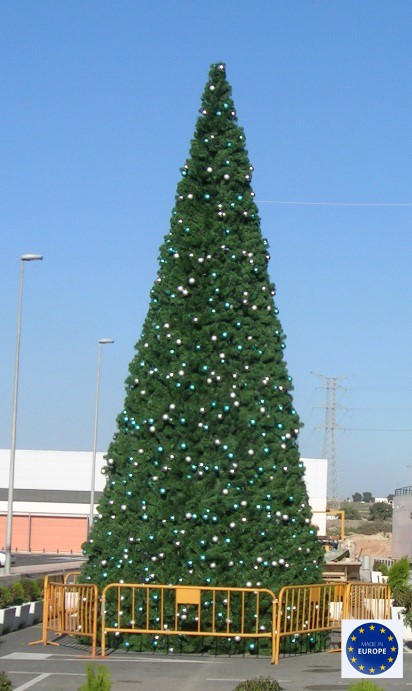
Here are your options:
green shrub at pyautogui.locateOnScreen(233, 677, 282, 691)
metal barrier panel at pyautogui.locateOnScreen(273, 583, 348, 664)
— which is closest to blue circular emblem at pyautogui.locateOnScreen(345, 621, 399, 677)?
green shrub at pyautogui.locateOnScreen(233, 677, 282, 691)

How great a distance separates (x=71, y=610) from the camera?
1758 centimetres

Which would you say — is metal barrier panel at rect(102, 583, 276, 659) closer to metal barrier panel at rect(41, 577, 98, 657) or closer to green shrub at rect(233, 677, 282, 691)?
metal barrier panel at rect(41, 577, 98, 657)

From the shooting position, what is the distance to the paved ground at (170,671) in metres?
13.8

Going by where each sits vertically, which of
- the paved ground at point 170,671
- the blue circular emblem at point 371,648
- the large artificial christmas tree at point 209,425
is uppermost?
the large artificial christmas tree at point 209,425

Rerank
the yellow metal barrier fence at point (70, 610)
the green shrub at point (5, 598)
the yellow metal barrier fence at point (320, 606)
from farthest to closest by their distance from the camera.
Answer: the green shrub at point (5, 598)
the yellow metal barrier fence at point (70, 610)
the yellow metal barrier fence at point (320, 606)

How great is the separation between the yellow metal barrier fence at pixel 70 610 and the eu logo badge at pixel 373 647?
7012 millimetres

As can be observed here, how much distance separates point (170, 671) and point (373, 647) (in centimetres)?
576

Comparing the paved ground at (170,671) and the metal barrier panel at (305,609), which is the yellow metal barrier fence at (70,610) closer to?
the paved ground at (170,671)

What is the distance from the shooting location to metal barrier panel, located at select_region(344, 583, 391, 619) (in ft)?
59.5

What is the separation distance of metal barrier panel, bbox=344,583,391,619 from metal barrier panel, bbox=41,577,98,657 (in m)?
4.00

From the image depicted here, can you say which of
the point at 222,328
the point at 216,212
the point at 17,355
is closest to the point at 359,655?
the point at 222,328

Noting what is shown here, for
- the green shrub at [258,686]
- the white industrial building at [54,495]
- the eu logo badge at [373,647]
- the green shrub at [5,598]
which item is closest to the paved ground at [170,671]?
the green shrub at [258,686]

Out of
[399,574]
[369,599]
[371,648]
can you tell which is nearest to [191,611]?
[369,599]

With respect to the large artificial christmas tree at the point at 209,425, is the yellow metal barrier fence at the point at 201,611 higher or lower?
lower
